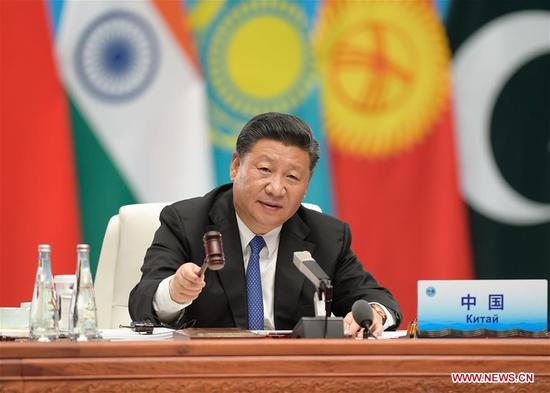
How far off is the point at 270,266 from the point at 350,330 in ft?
1.89

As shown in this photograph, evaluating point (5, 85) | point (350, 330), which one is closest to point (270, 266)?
point (350, 330)

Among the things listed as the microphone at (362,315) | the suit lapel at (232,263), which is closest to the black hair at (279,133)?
the suit lapel at (232,263)

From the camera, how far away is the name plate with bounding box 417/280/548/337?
7.29 ft

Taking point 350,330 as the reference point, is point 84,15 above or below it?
above

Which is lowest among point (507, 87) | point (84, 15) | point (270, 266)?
point (270, 266)

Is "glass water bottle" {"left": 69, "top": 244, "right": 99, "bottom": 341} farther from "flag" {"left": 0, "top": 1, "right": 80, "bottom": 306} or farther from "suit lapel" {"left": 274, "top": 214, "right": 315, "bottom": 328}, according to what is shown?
"flag" {"left": 0, "top": 1, "right": 80, "bottom": 306}

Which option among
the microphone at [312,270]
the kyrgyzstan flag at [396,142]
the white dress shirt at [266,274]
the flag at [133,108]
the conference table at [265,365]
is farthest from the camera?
the kyrgyzstan flag at [396,142]

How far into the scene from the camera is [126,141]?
14.3 feet

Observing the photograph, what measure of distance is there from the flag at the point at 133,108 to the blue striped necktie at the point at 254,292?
1.48 meters

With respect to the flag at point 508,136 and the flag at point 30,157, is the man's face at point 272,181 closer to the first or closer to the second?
the flag at point 30,157

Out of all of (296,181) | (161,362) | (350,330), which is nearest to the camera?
(161,362)

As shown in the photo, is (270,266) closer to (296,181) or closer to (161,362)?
(296,181)

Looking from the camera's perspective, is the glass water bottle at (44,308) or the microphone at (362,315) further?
the microphone at (362,315)

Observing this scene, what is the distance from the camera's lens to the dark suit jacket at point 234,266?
2834 mm
